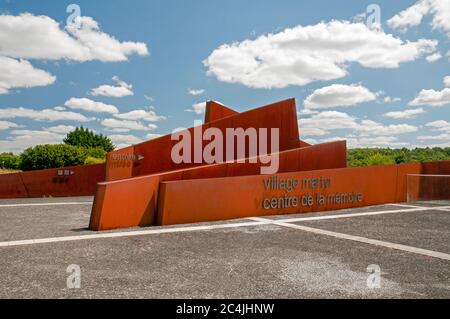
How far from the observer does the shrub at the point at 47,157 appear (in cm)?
2606

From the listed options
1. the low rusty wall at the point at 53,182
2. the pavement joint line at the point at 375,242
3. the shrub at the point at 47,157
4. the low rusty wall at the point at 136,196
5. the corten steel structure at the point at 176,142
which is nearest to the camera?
the pavement joint line at the point at 375,242

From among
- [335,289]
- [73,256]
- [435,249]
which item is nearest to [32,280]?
[73,256]

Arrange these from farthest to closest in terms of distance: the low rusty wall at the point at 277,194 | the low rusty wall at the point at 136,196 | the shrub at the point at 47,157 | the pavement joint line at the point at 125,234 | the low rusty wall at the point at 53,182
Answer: the shrub at the point at 47,157 → the low rusty wall at the point at 53,182 → the low rusty wall at the point at 277,194 → the low rusty wall at the point at 136,196 → the pavement joint line at the point at 125,234

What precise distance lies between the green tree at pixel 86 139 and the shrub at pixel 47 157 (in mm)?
24371

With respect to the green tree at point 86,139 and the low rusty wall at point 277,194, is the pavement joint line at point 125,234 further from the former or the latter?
the green tree at point 86,139

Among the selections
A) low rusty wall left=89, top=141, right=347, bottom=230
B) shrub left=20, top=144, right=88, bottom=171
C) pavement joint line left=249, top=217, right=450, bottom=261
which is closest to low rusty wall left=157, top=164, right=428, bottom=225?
low rusty wall left=89, top=141, right=347, bottom=230

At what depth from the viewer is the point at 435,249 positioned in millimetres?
6332

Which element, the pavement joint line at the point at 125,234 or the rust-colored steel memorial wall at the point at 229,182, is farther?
the rust-colored steel memorial wall at the point at 229,182

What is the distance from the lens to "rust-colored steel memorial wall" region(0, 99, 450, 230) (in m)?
8.68

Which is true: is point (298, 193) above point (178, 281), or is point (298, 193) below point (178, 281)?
above

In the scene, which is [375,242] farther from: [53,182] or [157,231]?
[53,182]

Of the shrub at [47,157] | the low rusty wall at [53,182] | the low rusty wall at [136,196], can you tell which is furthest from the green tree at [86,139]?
the low rusty wall at [136,196]
